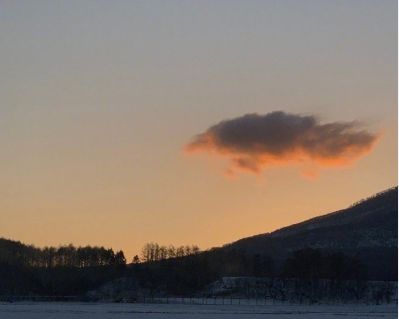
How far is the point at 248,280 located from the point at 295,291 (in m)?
14.0

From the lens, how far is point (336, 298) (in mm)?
157000

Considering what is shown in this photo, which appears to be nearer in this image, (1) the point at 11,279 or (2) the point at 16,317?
(2) the point at 16,317

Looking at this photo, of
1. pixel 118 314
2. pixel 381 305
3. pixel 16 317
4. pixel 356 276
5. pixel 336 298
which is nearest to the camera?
pixel 16 317

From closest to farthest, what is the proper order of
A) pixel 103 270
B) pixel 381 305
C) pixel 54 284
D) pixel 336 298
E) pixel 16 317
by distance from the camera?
pixel 16 317
pixel 381 305
pixel 336 298
pixel 54 284
pixel 103 270

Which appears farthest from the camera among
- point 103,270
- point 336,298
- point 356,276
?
point 103,270

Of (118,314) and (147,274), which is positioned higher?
(147,274)

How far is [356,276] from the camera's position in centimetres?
16850

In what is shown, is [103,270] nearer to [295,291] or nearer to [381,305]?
[295,291]

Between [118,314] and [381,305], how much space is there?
57.2 m

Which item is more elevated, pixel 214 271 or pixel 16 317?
pixel 214 271

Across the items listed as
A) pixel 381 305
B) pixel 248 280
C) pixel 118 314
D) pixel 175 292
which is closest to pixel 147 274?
pixel 175 292

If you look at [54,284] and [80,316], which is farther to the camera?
[54,284]

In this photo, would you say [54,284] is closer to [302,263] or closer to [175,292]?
[175,292]

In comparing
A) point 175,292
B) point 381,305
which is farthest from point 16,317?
point 175,292
